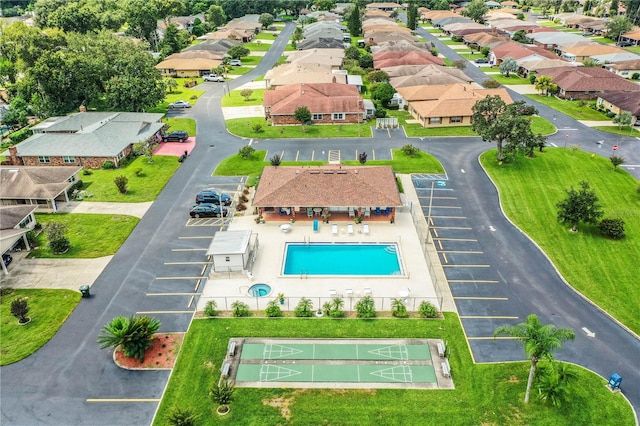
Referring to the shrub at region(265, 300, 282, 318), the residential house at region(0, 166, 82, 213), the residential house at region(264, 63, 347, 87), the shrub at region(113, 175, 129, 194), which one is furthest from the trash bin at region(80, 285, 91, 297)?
the residential house at region(264, 63, 347, 87)

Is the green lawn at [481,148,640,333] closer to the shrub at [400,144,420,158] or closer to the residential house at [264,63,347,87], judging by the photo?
the shrub at [400,144,420,158]

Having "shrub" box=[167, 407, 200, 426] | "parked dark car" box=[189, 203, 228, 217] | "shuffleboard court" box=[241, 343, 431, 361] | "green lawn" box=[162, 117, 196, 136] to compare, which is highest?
"green lawn" box=[162, 117, 196, 136]

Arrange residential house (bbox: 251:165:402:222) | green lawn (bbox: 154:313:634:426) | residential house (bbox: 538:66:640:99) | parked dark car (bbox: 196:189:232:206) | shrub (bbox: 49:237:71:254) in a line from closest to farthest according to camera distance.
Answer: green lawn (bbox: 154:313:634:426) → shrub (bbox: 49:237:71:254) → residential house (bbox: 251:165:402:222) → parked dark car (bbox: 196:189:232:206) → residential house (bbox: 538:66:640:99)

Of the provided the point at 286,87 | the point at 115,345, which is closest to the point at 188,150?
the point at 286,87

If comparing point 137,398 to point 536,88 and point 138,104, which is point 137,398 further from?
point 536,88

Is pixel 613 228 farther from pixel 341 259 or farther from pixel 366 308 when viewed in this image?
pixel 366 308

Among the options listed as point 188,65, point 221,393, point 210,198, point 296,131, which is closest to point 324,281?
point 221,393
